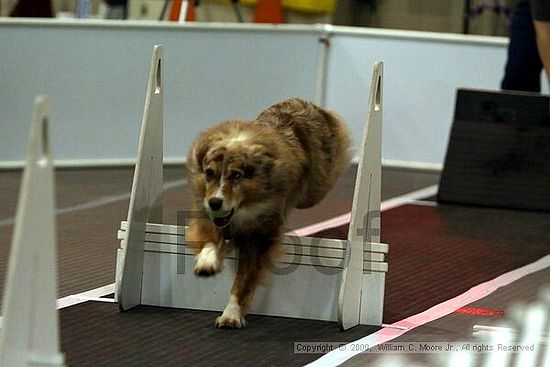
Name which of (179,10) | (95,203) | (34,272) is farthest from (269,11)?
(34,272)

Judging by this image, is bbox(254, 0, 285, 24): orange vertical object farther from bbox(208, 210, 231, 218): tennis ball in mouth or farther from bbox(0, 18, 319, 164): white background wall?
bbox(208, 210, 231, 218): tennis ball in mouth

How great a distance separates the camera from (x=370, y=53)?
27.5 ft

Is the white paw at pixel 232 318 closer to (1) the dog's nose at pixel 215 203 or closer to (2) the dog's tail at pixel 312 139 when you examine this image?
(1) the dog's nose at pixel 215 203

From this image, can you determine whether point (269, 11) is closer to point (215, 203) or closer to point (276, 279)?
point (276, 279)

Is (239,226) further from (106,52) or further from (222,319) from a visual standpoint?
(106,52)

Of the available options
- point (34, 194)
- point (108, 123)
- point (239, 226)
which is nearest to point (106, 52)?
point (108, 123)

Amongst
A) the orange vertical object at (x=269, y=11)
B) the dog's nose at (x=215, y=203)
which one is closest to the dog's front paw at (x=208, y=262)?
the dog's nose at (x=215, y=203)

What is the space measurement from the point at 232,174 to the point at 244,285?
0.43 meters

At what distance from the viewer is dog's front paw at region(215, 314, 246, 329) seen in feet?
14.1

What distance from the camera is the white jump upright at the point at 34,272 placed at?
9.52 ft

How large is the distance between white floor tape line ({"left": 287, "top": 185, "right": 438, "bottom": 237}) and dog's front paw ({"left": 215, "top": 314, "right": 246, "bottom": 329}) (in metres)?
1.48

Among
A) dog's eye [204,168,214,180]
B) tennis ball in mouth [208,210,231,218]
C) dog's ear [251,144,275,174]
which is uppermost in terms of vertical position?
dog's ear [251,144,275,174]

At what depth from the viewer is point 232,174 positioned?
4.16m

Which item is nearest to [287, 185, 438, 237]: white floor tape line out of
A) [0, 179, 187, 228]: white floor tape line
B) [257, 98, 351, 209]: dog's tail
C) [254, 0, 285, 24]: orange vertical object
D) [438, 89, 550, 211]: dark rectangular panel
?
[438, 89, 550, 211]: dark rectangular panel
